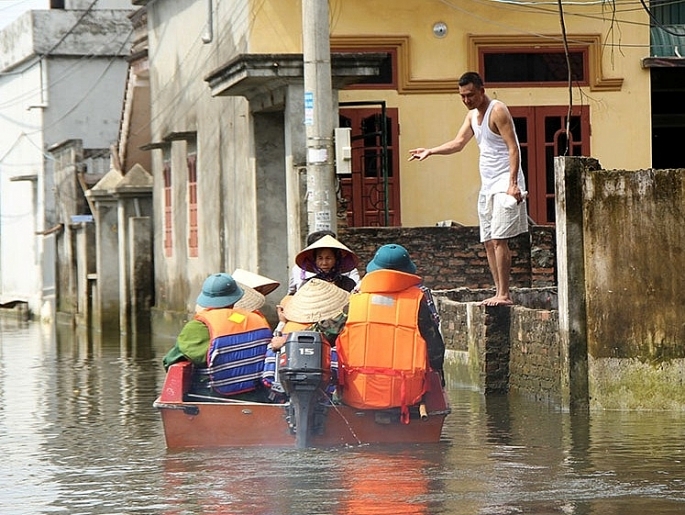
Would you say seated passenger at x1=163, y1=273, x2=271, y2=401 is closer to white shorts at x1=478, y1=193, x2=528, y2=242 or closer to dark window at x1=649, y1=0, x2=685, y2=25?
white shorts at x1=478, y1=193, x2=528, y2=242

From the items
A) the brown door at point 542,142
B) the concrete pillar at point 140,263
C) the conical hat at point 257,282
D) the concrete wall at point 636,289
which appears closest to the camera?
the concrete wall at point 636,289

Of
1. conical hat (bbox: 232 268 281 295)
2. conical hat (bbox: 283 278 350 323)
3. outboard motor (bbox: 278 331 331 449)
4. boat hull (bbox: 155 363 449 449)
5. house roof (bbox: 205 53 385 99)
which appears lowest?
boat hull (bbox: 155 363 449 449)

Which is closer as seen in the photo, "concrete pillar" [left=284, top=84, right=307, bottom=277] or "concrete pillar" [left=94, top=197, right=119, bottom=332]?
"concrete pillar" [left=284, top=84, right=307, bottom=277]

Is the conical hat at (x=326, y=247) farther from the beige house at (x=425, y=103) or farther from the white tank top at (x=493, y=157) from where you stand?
the beige house at (x=425, y=103)

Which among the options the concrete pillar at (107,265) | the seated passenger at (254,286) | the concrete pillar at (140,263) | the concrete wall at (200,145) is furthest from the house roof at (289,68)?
the concrete pillar at (107,265)

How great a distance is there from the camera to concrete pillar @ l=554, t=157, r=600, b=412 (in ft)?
43.5

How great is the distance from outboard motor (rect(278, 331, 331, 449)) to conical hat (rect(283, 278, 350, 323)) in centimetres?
49

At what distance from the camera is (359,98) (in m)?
23.2

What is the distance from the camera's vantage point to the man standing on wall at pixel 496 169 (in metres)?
14.2

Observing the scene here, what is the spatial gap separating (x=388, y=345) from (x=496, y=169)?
3.49 meters

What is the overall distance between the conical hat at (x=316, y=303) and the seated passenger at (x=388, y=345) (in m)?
0.27

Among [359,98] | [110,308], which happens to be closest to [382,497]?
[359,98]

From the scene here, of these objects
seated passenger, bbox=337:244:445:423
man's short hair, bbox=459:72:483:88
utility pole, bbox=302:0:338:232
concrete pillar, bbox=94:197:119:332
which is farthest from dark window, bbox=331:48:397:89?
seated passenger, bbox=337:244:445:423

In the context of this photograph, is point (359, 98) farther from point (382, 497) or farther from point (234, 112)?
point (382, 497)
